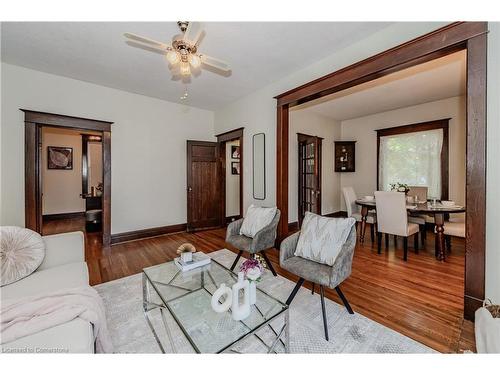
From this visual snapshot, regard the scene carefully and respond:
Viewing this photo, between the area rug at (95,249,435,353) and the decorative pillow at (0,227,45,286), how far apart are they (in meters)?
0.73

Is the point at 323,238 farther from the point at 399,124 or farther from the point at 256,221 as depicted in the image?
the point at 399,124

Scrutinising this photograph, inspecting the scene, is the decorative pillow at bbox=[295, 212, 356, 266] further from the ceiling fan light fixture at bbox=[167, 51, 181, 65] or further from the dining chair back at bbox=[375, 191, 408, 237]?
the ceiling fan light fixture at bbox=[167, 51, 181, 65]

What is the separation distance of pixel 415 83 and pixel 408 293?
11.6 feet

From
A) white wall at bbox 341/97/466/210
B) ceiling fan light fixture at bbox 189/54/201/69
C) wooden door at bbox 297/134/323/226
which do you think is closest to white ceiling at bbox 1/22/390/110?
ceiling fan light fixture at bbox 189/54/201/69

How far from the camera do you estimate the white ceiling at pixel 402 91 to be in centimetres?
329

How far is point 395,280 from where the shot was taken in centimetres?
260

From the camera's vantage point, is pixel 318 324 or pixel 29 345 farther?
pixel 318 324

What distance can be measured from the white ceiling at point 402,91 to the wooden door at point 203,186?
7.79ft

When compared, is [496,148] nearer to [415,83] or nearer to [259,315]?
[259,315]

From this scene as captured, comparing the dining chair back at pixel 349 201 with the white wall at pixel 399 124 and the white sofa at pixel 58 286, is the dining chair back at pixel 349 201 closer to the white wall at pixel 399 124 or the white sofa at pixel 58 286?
the white wall at pixel 399 124

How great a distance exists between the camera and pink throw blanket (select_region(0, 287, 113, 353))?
3.84 ft
